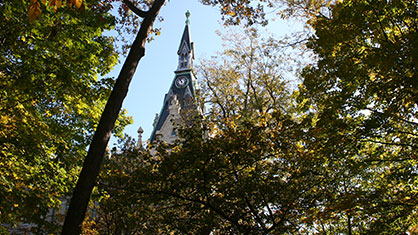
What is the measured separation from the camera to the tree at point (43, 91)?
7.89 m

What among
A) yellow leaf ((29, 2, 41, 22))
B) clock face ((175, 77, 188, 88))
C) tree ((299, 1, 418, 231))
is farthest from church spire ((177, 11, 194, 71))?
yellow leaf ((29, 2, 41, 22))

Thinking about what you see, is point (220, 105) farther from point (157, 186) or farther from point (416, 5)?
point (416, 5)

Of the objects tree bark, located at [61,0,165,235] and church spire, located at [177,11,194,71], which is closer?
tree bark, located at [61,0,165,235]

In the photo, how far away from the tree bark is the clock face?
1738 inches

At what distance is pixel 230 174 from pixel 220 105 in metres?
10.1

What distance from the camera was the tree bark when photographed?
520 centimetres

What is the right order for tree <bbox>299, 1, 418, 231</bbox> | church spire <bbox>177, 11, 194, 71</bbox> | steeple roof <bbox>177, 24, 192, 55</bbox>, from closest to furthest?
tree <bbox>299, 1, 418, 231</bbox> < church spire <bbox>177, 11, 194, 71</bbox> < steeple roof <bbox>177, 24, 192, 55</bbox>

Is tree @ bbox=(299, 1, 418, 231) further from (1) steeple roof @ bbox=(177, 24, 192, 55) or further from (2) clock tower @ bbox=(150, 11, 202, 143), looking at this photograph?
(1) steeple roof @ bbox=(177, 24, 192, 55)

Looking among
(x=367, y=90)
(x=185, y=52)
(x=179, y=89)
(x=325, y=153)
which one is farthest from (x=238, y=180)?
(x=185, y=52)

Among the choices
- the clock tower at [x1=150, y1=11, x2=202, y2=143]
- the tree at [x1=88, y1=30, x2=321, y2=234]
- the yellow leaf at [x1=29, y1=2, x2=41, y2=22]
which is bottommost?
the yellow leaf at [x1=29, y1=2, x2=41, y2=22]

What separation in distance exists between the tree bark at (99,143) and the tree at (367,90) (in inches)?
153

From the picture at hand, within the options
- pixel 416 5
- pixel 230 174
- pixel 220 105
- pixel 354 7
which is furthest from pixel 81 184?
pixel 220 105

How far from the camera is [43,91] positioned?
324 inches

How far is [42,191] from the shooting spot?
29.3ft
